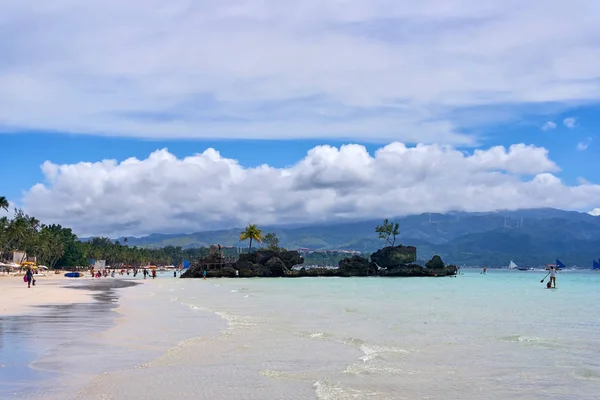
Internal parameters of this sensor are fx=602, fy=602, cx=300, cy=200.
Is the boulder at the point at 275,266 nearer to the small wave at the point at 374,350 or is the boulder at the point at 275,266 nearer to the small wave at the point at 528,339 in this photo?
the small wave at the point at 528,339

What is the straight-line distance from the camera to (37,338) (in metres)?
17.8

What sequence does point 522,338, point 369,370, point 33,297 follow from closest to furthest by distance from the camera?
point 369,370 < point 522,338 < point 33,297

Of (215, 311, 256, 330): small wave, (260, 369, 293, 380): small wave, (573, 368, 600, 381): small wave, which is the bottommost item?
(215, 311, 256, 330): small wave

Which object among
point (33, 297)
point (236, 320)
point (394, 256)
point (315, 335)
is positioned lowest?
point (33, 297)

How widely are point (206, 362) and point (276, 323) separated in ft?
36.4

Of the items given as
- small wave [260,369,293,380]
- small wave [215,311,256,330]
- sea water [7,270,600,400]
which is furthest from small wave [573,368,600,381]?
small wave [215,311,256,330]

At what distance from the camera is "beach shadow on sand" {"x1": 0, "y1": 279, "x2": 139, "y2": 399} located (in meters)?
11.3

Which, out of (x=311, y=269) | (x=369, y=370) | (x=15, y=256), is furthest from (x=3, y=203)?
(x=369, y=370)

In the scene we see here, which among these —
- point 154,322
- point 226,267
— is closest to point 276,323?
point 154,322

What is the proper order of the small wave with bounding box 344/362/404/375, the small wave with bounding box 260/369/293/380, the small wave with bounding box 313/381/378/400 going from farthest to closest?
the small wave with bounding box 344/362/404/375
the small wave with bounding box 260/369/293/380
the small wave with bounding box 313/381/378/400

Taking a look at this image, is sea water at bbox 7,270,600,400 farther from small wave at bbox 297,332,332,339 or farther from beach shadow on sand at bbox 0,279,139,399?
beach shadow on sand at bbox 0,279,139,399

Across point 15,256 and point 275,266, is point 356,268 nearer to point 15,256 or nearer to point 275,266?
point 275,266

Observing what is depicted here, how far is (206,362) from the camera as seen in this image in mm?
14781

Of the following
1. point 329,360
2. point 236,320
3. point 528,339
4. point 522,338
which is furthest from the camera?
point 236,320
